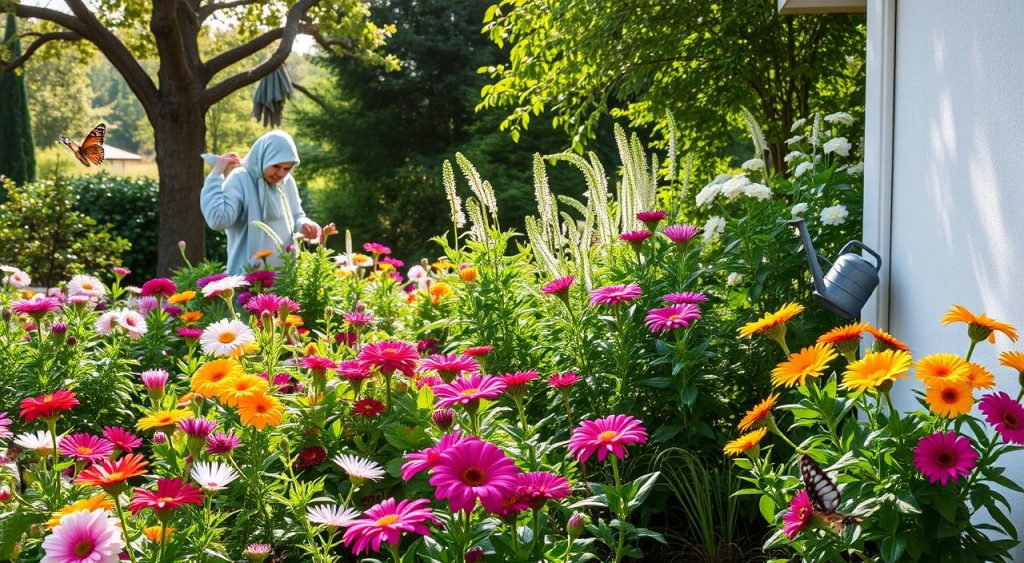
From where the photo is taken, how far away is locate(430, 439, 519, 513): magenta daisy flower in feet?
4.59

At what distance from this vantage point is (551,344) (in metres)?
3.03

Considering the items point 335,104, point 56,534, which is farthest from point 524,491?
Result: point 335,104

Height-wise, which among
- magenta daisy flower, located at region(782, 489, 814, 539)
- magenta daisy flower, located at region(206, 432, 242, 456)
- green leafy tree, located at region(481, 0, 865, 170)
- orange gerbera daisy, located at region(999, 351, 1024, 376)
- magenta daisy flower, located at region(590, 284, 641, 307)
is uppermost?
green leafy tree, located at region(481, 0, 865, 170)

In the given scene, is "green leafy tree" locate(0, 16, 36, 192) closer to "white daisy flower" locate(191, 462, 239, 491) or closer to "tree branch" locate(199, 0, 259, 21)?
"tree branch" locate(199, 0, 259, 21)

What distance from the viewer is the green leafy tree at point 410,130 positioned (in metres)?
16.4

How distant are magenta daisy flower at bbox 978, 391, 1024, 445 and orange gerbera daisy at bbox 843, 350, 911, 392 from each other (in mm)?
152

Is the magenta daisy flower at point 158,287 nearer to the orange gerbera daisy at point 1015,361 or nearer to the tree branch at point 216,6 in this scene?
the orange gerbera daisy at point 1015,361

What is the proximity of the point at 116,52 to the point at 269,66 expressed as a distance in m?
1.54

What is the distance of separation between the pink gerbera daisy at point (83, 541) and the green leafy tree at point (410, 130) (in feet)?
47.3

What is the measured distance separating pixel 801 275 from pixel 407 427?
63.4 inches

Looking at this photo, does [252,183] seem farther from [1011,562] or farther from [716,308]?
[1011,562]

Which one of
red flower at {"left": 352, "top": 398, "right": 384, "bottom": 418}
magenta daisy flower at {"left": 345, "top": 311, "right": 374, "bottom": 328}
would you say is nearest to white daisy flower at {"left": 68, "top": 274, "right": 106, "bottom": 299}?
magenta daisy flower at {"left": 345, "top": 311, "right": 374, "bottom": 328}

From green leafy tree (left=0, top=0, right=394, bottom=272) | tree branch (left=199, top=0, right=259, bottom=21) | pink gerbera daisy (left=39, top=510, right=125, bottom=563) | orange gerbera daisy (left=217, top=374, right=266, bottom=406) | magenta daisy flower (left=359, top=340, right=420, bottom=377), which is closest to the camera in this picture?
pink gerbera daisy (left=39, top=510, right=125, bottom=563)

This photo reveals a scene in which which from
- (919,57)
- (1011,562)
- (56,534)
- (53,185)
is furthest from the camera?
(53,185)
